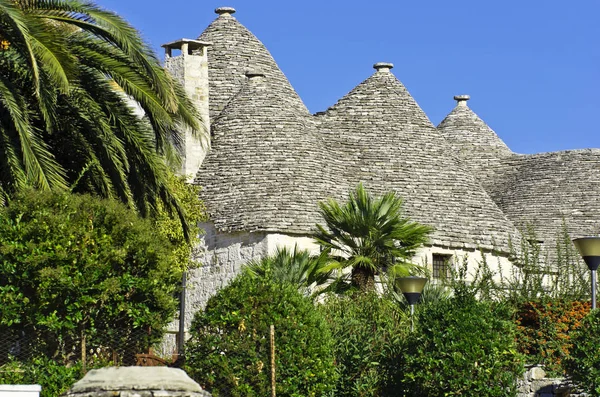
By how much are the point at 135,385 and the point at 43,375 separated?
3996 mm

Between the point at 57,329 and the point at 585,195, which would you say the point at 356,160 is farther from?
the point at 57,329

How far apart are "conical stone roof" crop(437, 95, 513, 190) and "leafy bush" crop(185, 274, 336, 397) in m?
23.3

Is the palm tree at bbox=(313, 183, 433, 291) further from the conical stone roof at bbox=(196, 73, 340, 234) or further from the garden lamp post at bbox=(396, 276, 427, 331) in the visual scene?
the garden lamp post at bbox=(396, 276, 427, 331)

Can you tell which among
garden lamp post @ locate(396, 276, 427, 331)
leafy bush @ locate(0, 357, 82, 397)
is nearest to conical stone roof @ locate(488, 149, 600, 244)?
garden lamp post @ locate(396, 276, 427, 331)

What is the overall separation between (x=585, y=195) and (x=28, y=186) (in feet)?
73.5

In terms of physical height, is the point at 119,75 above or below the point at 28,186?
above

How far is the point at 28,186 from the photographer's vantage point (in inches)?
711

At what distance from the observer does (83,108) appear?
1973 cm

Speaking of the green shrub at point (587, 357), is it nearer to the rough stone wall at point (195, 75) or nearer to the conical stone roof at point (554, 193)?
the rough stone wall at point (195, 75)

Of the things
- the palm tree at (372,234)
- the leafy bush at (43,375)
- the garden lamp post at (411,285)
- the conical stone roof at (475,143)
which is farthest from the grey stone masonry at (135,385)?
the conical stone roof at (475,143)

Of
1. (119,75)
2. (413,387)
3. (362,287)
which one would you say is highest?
(119,75)

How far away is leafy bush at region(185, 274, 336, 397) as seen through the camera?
16.5 metres

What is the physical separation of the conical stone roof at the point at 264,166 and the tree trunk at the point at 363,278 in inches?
144

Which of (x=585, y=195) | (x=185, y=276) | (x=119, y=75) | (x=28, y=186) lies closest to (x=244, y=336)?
(x=28, y=186)
